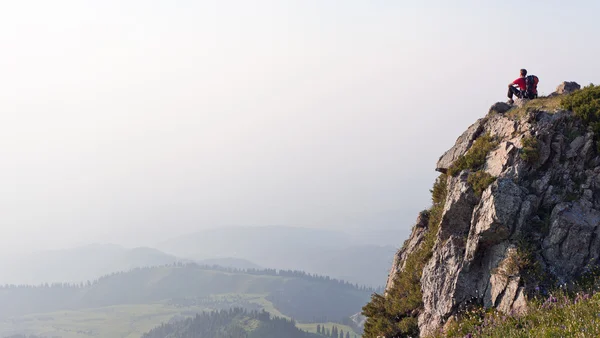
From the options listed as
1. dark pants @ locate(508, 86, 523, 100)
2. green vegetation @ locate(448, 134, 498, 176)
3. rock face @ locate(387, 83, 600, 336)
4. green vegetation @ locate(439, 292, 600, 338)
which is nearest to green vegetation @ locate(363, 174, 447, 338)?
rock face @ locate(387, 83, 600, 336)

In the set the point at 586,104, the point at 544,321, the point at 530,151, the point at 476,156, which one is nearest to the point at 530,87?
the point at 586,104

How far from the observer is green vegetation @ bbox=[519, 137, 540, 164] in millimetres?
20453

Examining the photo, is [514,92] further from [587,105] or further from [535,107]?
[587,105]

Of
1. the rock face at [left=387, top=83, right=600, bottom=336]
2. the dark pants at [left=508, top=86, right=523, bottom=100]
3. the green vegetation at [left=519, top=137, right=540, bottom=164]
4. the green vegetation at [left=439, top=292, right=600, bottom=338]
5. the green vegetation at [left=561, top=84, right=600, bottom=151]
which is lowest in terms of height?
the green vegetation at [left=439, top=292, right=600, bottom=338]

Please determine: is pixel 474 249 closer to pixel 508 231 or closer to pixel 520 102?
pixel 508 231

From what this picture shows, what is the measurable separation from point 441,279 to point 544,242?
431 centimetres

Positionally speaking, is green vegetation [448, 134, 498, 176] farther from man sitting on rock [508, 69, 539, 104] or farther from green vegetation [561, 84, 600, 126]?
man sitting on rock [508, 69, 539, 104]

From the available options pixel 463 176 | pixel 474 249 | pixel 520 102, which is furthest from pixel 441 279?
pixel 520 102

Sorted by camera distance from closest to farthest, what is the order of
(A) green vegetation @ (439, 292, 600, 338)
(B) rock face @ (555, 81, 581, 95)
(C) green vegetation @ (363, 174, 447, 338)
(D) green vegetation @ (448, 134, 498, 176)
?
(A) green vegetation @ (439, 292, 600, 338)
(C) green vegetation @ (363, 174, 447, 338)
(D) green vegetation @ (448, 134, 498, 176)
(B) rock face @ (555, 81, 581, 95)

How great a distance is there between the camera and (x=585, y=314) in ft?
48.1

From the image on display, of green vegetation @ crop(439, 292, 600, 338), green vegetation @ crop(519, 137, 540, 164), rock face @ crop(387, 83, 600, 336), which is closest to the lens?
green vegetation @ crop(439, 292, 600, 338)

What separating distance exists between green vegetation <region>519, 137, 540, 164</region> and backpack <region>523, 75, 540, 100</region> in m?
8.82

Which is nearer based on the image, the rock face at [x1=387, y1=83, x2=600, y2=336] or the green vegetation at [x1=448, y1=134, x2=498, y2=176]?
the rock face at [x1=387, y1=83, x2=600, y2=336]

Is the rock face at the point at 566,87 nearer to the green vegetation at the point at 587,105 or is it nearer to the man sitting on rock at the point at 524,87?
the man sitting on rock at the point at 524,87
